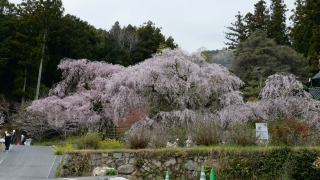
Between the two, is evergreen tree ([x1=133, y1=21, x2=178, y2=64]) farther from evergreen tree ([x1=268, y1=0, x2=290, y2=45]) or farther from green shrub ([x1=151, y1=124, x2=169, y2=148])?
green shrub ([x1=151, y1=124, x2=169, y2=148])

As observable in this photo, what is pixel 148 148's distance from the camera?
44.0ft

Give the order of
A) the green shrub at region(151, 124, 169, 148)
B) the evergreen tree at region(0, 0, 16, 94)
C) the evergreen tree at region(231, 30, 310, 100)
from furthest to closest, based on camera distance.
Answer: the evergreen tree at region(0, 0, 16, 94) → the evergreen tree at region(231, 30, 310, 100) → the green shrub at region(151, 124, 169, 148)

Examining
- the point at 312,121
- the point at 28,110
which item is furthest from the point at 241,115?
the point at 28,110

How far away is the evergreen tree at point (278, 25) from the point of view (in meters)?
45.0

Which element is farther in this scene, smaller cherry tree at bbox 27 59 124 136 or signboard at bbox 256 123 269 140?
smaller cherry tree at bbox 27 59 124 136

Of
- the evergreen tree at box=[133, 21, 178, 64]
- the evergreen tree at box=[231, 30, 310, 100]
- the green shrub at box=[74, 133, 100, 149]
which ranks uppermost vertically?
the evergreen tree at box=[133, 21, 178, 64]

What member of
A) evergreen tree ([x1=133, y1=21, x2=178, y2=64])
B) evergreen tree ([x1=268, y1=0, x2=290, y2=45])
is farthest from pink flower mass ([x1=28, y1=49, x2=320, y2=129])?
evergreen tree ([x1=268, y1=0, x2=290, y2=45])

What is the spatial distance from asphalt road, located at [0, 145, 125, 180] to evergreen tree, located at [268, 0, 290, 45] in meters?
31.0

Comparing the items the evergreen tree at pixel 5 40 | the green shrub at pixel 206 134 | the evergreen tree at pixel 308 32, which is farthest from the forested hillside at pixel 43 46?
the green shrub at pixel 206 134

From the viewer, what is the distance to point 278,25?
45.2 meters

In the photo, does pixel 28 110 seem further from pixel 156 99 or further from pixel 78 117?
pixel 156 99

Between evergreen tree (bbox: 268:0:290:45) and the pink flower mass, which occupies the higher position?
evergreen tree (bbox: 268:0:290:45)

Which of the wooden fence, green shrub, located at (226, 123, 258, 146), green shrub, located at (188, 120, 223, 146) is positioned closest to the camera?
green shrub, located at (226, 123, 258, 146)

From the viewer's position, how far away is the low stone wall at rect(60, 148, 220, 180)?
40.3ft
